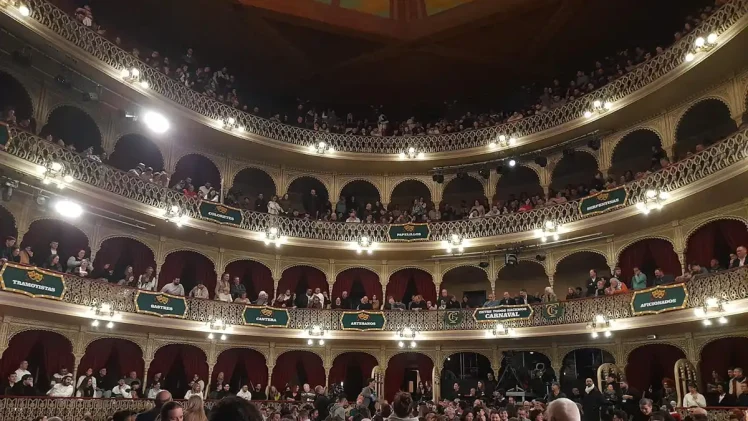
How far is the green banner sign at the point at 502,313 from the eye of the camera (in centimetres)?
1848

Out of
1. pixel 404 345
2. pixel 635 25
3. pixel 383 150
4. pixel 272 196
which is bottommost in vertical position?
pixel 404 345

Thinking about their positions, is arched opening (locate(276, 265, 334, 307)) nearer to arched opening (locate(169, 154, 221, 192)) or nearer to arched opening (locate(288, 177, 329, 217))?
arched opening (locate(288, 177, 329, 217))

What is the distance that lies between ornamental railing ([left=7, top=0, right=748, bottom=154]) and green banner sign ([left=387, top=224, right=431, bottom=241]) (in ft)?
10.2

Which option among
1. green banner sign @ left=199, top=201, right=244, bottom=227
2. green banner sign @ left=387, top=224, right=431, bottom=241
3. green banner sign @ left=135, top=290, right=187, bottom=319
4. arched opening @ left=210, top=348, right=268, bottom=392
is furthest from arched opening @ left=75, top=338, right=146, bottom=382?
green banner sign @ left=387, top=224, right=431, bottom=241

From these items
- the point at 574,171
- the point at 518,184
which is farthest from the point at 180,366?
the point at 574,171

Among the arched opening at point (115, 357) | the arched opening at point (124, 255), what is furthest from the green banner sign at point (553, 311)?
the arched opening at point (124, 255)

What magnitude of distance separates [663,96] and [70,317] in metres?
17.9

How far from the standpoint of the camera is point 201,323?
704 inches

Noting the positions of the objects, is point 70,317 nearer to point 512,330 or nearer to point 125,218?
point 125,218

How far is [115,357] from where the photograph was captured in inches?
701

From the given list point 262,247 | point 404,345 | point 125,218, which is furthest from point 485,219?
point 125,218

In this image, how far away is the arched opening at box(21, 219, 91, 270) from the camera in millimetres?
16688

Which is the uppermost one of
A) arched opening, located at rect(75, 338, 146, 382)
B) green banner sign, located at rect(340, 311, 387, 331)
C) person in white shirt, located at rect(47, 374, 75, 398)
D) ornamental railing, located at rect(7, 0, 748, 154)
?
ornamental railing, located at rect(7, 0, 748, 154)

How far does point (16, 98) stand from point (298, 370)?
12982 millimetres
